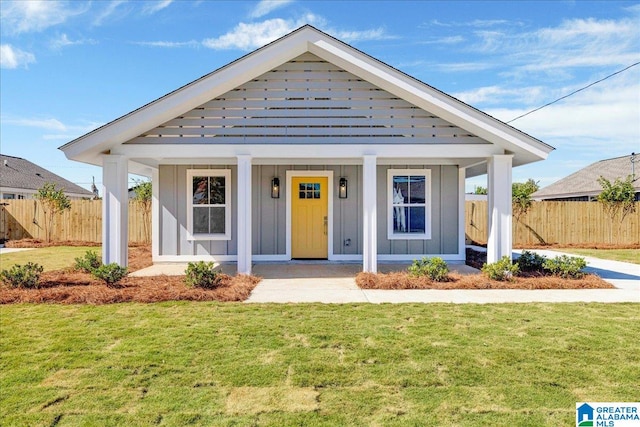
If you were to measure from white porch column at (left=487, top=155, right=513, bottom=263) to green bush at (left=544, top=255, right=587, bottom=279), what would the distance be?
1.02 meters

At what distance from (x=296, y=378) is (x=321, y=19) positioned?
38.0 ft

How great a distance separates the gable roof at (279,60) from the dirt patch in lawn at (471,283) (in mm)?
2608

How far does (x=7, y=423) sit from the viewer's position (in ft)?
8.84

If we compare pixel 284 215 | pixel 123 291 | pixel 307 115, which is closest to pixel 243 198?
pixel 307 115

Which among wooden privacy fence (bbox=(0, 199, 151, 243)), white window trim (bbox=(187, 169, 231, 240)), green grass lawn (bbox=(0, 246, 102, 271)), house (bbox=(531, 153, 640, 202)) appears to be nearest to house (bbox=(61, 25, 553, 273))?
white window trim (bbox=(187, 169, 231, 240))

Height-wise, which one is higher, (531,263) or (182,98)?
(182,98)

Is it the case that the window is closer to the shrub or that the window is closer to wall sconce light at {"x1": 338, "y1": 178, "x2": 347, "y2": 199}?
wall sconce light at {"x1": 338, "y1": 178, "x2": 347, "y2": 199}

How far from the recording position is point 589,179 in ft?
81.5

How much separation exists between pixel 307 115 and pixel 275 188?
9.88ft

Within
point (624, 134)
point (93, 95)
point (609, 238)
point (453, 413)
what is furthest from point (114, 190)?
→ point (624, 134)


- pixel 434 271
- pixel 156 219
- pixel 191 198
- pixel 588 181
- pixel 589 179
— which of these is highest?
pixel 589 179

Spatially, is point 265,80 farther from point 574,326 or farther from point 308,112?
point 574,326

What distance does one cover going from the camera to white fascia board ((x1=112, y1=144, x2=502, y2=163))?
26.8 feet

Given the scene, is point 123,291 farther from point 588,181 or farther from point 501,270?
point 588,181
